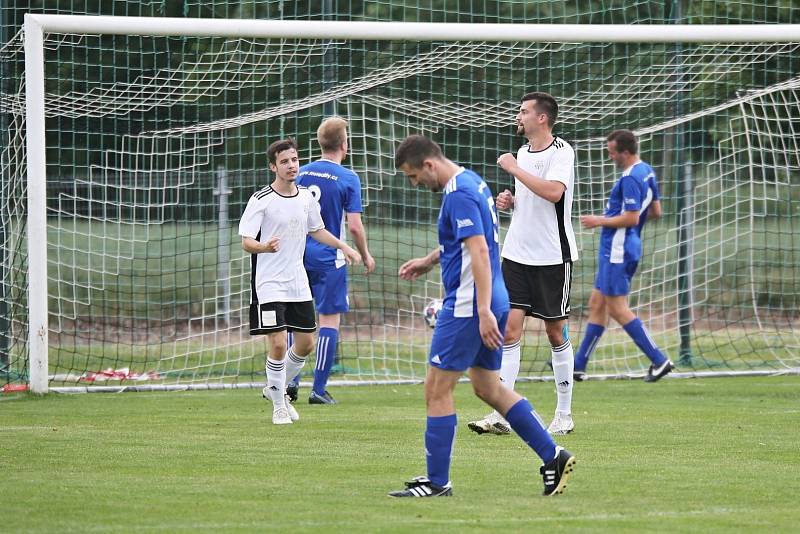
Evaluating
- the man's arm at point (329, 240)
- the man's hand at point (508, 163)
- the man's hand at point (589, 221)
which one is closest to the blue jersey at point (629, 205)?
the man's hand at point (589, 221)

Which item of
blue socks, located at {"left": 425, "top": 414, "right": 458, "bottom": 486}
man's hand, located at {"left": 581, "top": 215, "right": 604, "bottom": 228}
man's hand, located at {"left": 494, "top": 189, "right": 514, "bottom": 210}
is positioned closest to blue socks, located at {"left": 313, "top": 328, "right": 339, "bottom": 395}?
man's hand, located at {"left": 581, "top": 215, "right": 604, "bottom": 228}

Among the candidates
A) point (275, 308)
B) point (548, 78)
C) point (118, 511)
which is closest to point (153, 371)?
point (275, 308)

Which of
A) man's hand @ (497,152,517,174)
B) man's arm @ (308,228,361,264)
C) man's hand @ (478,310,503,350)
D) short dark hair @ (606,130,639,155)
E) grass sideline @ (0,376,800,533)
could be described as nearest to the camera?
grass sideline @ (0,376,800,533)

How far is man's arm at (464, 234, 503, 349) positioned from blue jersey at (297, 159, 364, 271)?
4.67m

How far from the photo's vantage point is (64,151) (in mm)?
14539

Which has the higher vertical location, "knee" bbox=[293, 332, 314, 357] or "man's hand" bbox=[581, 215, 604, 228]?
"man's hand" bbox=[581, 215, 604, 228]

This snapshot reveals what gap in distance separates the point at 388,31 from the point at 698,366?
5.49m

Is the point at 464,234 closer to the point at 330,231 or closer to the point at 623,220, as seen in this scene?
the point at 330,231

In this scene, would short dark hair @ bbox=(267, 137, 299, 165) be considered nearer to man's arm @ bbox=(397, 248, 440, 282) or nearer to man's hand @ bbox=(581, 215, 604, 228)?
man's hand @ bbox=(581, 215, 604, 228)

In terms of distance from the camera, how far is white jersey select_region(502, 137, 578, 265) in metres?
8.46

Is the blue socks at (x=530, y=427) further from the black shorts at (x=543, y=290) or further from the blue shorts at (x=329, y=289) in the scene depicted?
the blue shorts at (x=329, y=289)

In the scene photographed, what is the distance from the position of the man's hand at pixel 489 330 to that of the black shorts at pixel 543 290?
2.54 m

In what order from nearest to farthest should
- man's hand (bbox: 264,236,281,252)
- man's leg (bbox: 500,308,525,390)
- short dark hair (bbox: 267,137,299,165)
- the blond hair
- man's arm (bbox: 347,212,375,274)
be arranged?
man's leg (bbox: 500,308,525,390) < man's hand (bbox: 264,236,281,252) < short dark hair (bbox: 267,137,299,165) < man's arm (bbox: 347,212,375,274) < the blond hair

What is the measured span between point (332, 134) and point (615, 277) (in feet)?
10.9
